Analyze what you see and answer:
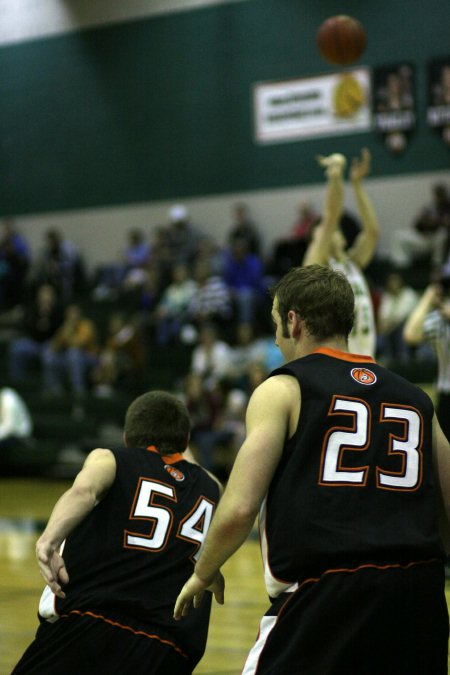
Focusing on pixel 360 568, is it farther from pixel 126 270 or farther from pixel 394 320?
pixel 126 270

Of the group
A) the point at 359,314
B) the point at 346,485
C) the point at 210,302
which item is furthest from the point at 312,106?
the point at 346,485

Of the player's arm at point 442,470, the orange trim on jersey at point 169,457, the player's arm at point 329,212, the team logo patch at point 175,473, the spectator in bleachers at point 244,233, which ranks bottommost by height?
the spectator in bleachers at point 244,233

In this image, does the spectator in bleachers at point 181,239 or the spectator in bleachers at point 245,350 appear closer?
the spectator in bleachers at point 245,350

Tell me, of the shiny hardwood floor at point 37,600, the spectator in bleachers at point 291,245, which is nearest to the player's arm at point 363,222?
the shiny hardwood floor at point 37,600

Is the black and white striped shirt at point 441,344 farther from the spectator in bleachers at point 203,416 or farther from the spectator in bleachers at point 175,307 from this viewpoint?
the spectator in bleachers at point 175,307

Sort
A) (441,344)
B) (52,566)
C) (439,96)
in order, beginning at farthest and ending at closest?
1. (439,96)
2. (441,344)
3. (52,566)

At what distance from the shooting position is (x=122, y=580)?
320 cm

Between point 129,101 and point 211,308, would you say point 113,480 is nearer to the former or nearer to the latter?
point 211,308

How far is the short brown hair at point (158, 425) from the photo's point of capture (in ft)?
11.2

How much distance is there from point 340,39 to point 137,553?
5.39 m

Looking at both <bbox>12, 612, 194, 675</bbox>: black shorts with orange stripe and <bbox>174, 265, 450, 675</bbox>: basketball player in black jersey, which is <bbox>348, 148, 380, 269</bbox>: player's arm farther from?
<bbox>174, 265, 450, 675</bbox>: basketball player in black jersey

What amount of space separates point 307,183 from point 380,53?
215 centimetres

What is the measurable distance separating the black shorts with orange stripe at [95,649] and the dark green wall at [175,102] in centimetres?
1244

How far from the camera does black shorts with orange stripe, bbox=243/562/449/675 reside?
2.42m
